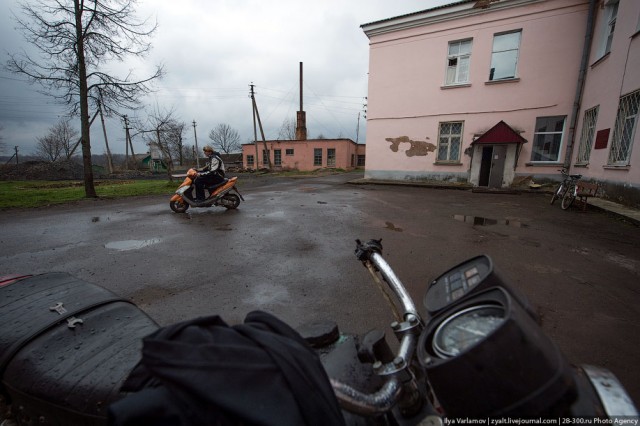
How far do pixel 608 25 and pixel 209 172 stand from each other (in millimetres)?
14447

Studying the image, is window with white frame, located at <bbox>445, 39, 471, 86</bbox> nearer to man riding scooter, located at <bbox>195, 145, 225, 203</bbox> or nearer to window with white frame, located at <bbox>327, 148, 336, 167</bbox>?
man riding scooter, located at <bbox>195, 145, 225, 203</bbox>

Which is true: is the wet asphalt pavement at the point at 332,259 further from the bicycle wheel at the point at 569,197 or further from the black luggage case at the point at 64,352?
the black luggage case at the point at 64,352

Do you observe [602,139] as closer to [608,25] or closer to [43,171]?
[608,25]

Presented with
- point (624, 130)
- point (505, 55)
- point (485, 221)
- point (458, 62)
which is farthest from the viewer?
point (458, 62)

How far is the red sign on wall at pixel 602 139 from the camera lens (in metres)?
9.37

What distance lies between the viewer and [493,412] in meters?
0.63

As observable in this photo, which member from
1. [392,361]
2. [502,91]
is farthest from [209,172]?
[502,91]

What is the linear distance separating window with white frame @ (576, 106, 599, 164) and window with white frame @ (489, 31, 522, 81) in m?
3.33

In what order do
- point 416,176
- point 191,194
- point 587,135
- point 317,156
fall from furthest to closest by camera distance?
point 317,156 < point 416,176 < point 587,135 < point 191,194

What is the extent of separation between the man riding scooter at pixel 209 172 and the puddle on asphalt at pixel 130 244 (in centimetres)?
303

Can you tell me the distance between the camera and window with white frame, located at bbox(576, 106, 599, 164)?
10.7 metres

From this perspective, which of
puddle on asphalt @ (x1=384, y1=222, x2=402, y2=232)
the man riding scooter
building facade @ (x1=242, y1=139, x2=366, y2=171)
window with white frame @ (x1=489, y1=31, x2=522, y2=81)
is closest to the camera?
puddle on asphalt @ (x1=384, y1=222, x2=402, y2=232)

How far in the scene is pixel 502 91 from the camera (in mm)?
13031

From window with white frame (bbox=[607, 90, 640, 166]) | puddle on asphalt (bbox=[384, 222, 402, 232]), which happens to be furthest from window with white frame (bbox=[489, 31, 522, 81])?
puddle on asphalt (bbox=[384, 222, 402, 232])
